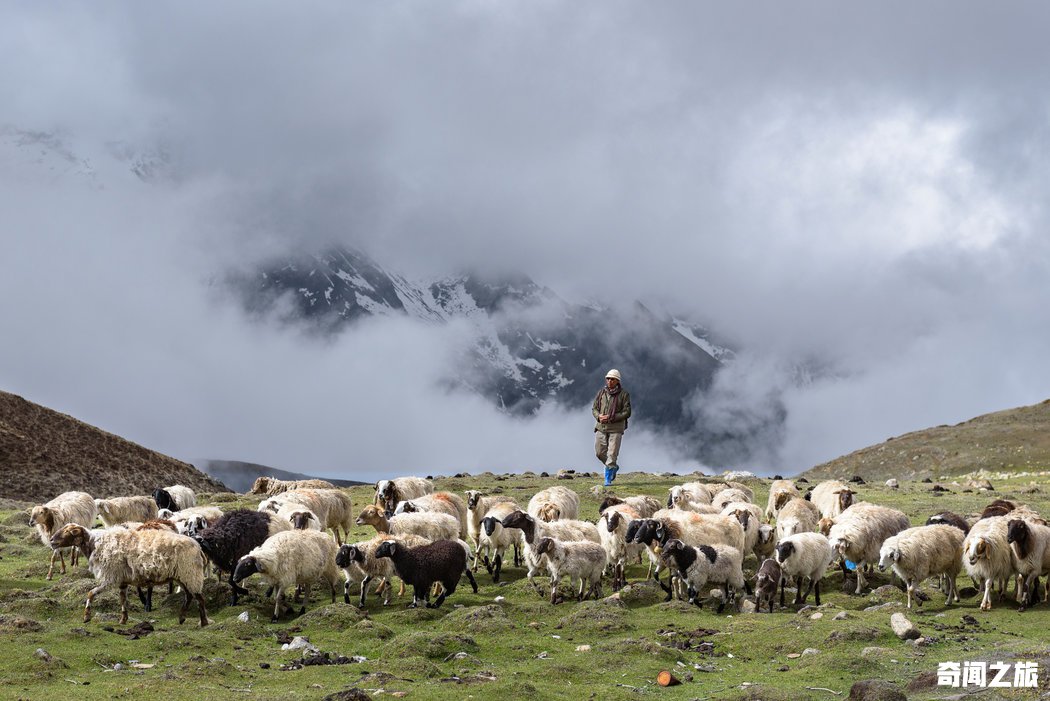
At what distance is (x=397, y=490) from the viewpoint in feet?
88.2

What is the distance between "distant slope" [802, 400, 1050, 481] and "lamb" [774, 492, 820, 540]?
52092mm

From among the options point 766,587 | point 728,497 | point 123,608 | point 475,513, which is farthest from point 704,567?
point 123,608

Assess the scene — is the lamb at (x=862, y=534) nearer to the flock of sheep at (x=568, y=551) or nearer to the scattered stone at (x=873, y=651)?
the flock of sheep at (x=568, y=551)

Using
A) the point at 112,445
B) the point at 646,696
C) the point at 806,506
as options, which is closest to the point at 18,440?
the point at 112,445

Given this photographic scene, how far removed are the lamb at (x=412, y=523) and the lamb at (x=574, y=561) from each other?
3128 mm

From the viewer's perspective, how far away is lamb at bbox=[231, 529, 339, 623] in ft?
53.3

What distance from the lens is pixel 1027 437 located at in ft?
256

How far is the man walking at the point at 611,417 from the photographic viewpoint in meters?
31.9

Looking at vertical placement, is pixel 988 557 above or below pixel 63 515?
below

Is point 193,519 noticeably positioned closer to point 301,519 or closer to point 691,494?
point 301,519

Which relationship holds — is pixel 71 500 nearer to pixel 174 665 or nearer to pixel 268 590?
pixel 268 590

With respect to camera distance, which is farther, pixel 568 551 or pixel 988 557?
pixel 568 551

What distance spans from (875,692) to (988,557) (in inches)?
285

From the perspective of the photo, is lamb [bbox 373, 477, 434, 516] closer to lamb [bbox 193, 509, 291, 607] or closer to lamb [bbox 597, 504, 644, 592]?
lamb [bbox 193, 509, 291, 607]
